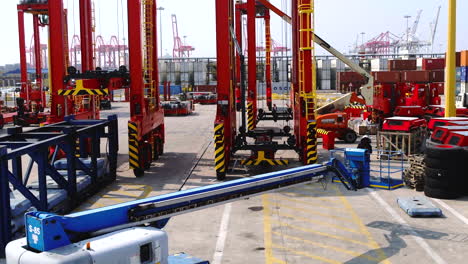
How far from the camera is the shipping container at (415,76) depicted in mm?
68375

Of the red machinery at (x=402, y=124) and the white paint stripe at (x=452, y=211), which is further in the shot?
the red machinery at (x=402, y=124)

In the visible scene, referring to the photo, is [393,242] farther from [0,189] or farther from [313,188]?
[0,189]

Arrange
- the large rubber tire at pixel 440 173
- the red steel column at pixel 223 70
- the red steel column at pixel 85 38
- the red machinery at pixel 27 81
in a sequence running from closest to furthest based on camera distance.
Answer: the large rubber tire at pixel 440 173 → the red steel column at pixel 223 70 → the red steel column at pixel 85 38 → the red machinery at pixel 27 81

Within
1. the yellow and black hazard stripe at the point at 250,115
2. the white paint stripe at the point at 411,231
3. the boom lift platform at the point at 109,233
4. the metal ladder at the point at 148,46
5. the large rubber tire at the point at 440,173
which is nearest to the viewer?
the boom lift platform at the point at 109,233

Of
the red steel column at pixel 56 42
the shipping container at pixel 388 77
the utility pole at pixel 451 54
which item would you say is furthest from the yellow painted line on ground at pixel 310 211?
the shipping container at pixel 388 77

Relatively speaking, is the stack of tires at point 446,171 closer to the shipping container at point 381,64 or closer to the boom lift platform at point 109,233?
the boom lift platform at point 109,233

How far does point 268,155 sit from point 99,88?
630cm

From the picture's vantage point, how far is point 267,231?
11.4 m

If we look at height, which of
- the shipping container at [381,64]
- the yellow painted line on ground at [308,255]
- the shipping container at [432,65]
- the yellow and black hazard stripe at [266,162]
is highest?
the shipping container at [381,64]

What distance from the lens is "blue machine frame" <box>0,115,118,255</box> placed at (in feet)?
31.8

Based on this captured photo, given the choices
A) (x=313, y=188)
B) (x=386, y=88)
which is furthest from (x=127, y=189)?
(x=386, y=88)

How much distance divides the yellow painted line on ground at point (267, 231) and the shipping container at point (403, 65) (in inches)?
2789

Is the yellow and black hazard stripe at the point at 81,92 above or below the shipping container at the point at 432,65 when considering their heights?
below

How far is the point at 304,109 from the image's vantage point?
17359 mm
